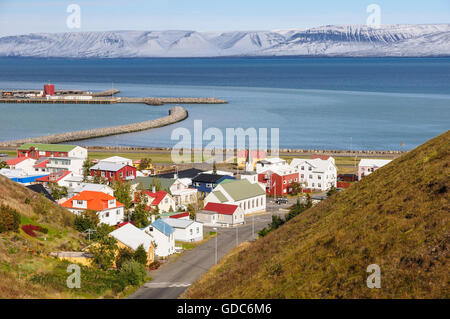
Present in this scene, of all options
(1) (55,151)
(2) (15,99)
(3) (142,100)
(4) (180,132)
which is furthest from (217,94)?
(1) (55,151)

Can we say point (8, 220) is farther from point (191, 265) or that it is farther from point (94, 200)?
point (94, 200)

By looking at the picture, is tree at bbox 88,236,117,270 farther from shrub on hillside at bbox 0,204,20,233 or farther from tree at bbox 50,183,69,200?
tree at bbox 50,183,69,200

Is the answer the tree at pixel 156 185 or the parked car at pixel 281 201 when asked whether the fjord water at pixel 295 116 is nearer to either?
the parked car at pixel 281 201

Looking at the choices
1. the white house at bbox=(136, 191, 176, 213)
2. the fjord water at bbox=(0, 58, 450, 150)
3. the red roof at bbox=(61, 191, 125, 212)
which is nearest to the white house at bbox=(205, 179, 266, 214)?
the white house at bbox=(136, 191, 176, 213)

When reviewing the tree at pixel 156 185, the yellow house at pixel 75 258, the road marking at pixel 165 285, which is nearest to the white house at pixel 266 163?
the tree at pixel 156 185

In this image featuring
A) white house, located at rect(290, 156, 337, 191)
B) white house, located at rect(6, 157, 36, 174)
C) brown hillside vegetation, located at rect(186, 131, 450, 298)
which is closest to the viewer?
brown hillside vegetation, located at rect(186, 131, 450, 298)

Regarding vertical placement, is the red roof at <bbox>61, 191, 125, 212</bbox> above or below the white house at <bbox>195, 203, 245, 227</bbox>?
above
